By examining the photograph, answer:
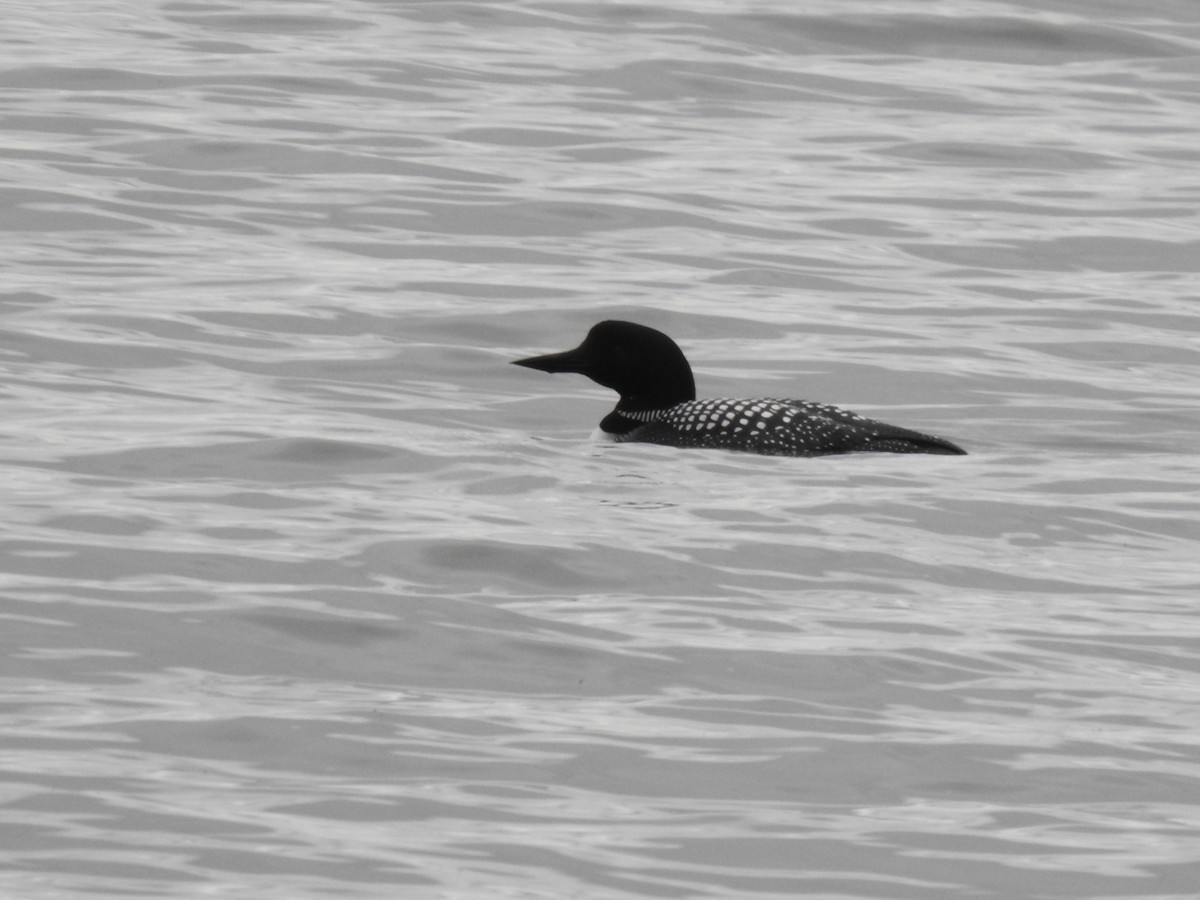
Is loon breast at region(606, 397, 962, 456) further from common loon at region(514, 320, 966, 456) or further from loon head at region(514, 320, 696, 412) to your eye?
loon head at region(514, 320, 696, 412)

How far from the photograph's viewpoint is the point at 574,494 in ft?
26.6

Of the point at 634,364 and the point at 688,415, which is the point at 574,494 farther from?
the point at 634,364

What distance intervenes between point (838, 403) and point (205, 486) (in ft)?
10.3

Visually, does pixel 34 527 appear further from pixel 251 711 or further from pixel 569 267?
pixel 569 267

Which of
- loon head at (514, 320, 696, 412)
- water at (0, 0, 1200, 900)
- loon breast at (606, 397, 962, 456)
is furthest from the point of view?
loon head at (514, 320, 696, 412)

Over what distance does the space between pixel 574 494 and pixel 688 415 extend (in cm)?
109

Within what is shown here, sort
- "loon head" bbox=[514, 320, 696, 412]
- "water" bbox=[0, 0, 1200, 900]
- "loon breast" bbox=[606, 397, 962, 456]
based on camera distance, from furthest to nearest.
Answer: "loon head" bbox=[514, 320, 696, 412], "loon breast" bbox=[606, 397, 962, 456], "water" bbox=[0, 0, 1200, 900]

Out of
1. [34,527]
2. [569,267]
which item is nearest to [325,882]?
[34,527]

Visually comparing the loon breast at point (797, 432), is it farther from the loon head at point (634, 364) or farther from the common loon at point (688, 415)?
the loon head at point (634, 364)

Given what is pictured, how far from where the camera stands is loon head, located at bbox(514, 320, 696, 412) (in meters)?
9.41

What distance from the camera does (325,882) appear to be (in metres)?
4.62

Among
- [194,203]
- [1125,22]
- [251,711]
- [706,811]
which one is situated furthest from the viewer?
[1125,22]

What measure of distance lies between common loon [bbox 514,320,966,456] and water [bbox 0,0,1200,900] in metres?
0.17

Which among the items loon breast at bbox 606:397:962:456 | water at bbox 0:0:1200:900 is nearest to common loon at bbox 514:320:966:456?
loon breast at bbox 606:397:962:456
